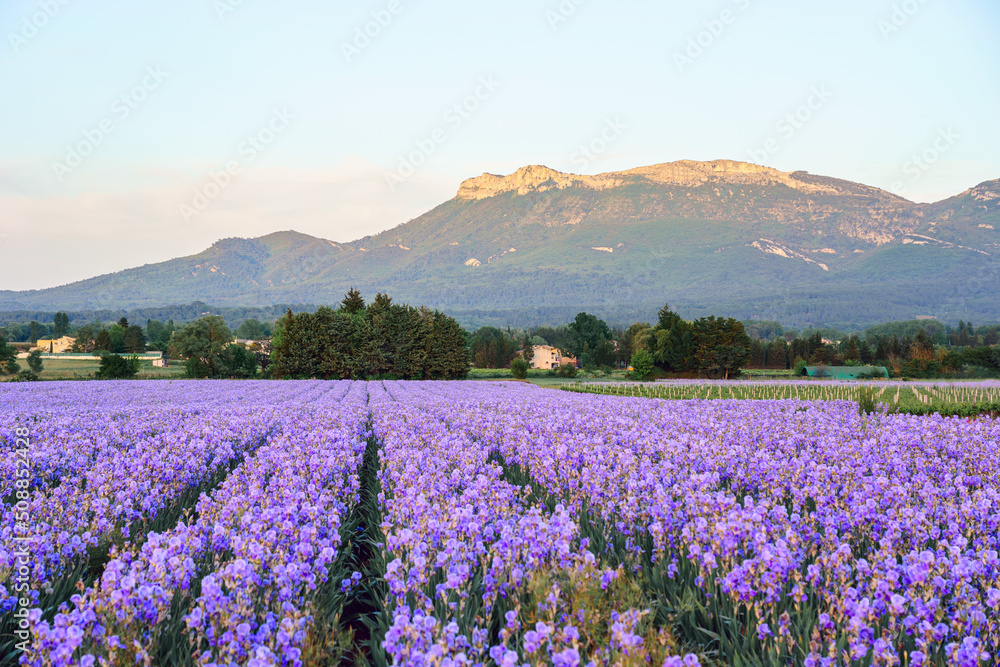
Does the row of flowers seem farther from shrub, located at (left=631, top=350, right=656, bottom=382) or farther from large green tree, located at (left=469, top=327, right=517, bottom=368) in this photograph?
large green tree, located at (left=469, top=327, right=517, bottom=368)

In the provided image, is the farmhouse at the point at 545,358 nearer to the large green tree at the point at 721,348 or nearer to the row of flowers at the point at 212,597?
the large green tree at the point at 721,348

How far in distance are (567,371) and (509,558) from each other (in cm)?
7065

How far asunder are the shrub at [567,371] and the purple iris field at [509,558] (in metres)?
64.3

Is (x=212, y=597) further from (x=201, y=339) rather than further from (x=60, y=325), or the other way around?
(x=60, y=325)

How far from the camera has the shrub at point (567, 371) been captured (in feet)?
241

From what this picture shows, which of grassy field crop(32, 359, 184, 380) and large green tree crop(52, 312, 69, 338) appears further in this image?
large green tree crop(52, 312, 69, 338)

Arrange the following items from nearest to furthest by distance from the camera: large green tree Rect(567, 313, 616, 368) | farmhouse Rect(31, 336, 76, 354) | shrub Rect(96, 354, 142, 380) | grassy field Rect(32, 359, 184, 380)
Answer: shrub Rect(96, 354, 142, 380)
grassy field Rect(32, 359, 184, 380)
large green tree Rect(567, 313, 616, 368)
farmhouse Rect(31, 336, 76, 354)

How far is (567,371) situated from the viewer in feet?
243

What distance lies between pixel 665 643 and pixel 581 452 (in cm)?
527

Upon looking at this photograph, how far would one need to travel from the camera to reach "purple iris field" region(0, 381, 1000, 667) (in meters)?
3.17

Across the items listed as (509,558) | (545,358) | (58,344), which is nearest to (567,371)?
(545,358)

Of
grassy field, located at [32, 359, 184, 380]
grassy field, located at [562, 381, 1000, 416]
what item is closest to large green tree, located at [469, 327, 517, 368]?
grassy field, located at [32, 359, 184, 380]

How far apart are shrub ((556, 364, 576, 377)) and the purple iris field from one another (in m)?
64.3

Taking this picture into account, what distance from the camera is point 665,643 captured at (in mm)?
3117
